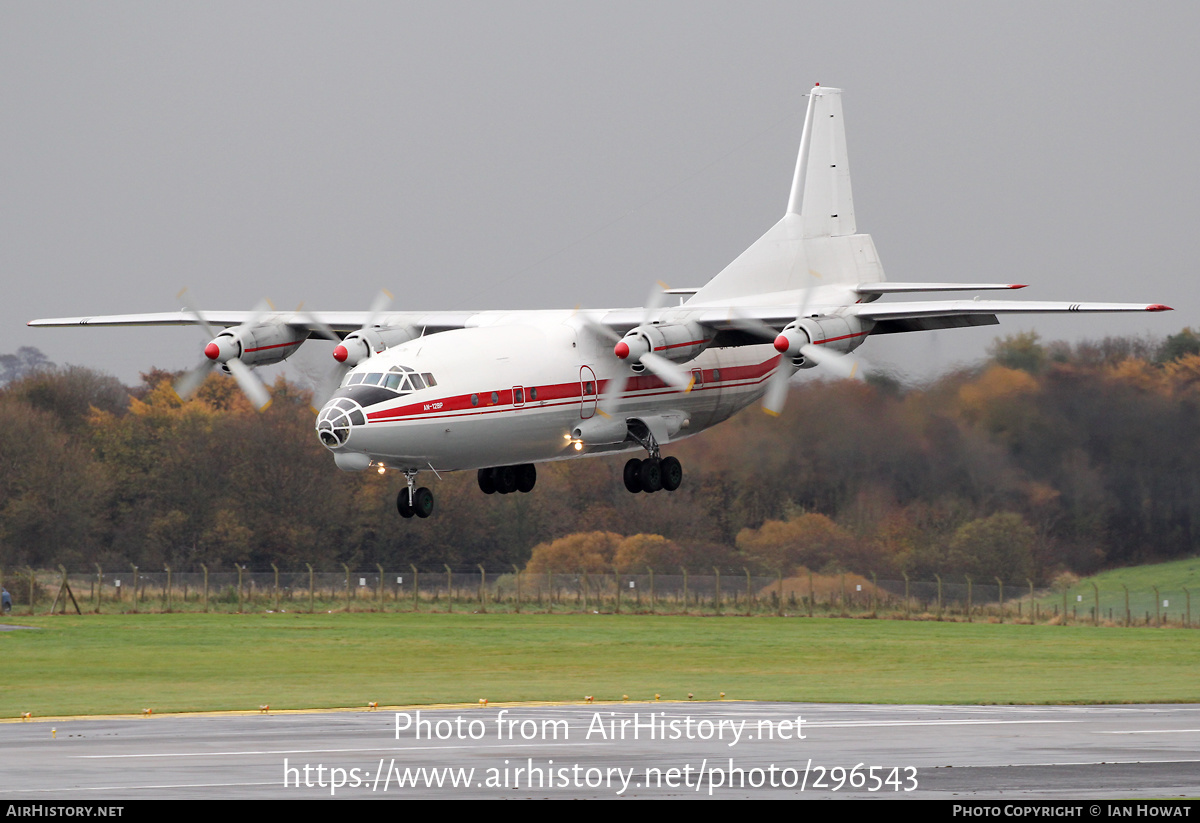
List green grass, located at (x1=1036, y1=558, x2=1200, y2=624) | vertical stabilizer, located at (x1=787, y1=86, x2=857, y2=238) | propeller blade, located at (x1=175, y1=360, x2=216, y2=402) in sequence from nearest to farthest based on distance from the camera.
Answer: propeller blade, located at (x1=175, y1=360, x2=216, y2=402)
vertical stabilizer, located at (x1=787, y1=86, x2=857, y2=238)
green grass, located at (x1=1036, y1=558, x2=1200, y2=624)

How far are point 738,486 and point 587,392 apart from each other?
111ft

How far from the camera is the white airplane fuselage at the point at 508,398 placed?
120ft

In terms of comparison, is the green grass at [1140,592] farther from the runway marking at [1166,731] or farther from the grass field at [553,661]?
the runway marking at [1166,731]

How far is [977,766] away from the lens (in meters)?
27.4

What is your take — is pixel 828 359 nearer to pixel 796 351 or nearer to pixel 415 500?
pixel 796 351

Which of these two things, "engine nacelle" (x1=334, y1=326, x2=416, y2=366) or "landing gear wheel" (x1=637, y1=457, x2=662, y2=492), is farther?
"landing gear wheel" (x1=637, y1=457, x2=662, y2=492)

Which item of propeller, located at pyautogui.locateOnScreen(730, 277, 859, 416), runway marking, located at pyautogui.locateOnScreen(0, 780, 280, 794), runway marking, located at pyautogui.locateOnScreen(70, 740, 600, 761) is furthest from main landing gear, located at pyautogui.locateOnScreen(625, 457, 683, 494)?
runway marking, located at pyautogui.locateOnScreen(0, 780, 280, 794)

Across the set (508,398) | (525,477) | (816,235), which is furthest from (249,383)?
(816,235)

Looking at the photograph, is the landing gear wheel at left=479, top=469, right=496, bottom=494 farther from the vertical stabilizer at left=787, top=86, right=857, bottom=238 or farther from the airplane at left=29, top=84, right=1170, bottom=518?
the vertical stabilizer at left=787, top=86, right=857, bottom=238

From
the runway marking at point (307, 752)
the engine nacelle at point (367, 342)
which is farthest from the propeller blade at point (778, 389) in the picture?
the runway marking at point (307, 752)

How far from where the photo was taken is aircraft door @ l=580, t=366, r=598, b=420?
4028 cm

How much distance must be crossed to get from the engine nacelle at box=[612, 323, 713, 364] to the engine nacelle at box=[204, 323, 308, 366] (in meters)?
8.96

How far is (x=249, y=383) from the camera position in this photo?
41.0m

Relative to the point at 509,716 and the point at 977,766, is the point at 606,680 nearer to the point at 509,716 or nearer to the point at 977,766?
the point at 509,716
